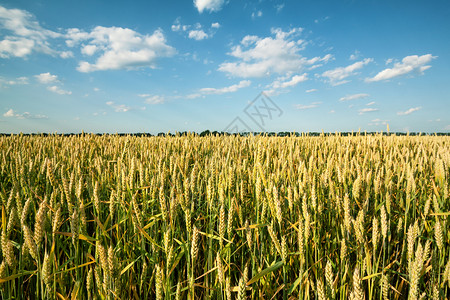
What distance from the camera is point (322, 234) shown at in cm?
142

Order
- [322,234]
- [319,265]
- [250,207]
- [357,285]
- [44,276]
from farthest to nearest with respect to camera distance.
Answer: [250,207], [322,234], [319,265], [44,276], [357,285]

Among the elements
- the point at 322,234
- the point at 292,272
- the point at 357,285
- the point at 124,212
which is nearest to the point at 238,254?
the point at 292,272

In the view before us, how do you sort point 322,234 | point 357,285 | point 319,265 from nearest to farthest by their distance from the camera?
1. point 357,285
2. point 319,265
3. point 322,234

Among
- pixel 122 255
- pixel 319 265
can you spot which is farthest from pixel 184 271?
pixel 319 265

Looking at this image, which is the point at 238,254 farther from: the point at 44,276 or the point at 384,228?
the point at 44,276

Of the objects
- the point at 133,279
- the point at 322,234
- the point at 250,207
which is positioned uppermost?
the point at 250,207

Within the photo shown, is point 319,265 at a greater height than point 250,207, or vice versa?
point 250,207

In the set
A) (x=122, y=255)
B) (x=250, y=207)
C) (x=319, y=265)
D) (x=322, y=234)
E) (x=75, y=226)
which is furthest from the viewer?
(x=250, y=207)

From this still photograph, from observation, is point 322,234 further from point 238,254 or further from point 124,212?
point 124,212

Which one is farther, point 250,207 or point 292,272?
point 250,207

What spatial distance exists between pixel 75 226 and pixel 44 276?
0.19 meters

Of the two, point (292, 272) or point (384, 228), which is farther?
point (292, 272)

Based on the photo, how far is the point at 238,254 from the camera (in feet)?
4.24

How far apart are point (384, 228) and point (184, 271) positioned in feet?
2.93
